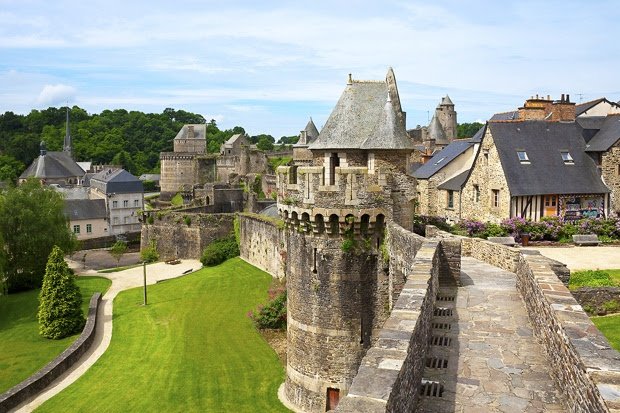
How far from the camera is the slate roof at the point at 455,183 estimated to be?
3014cm

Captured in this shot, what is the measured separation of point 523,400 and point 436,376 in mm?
1214

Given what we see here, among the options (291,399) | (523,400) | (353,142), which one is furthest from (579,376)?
(291,399)

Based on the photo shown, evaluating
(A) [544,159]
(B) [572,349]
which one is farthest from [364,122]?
(A) [544,159]

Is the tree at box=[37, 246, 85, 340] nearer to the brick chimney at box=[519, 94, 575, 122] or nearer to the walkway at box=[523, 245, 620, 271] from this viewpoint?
the walkway at box=[523, 245, 620, 271]

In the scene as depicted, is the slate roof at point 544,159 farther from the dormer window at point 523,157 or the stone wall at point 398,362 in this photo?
the stone wall at point 398,362

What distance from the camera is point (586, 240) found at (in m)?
21.4

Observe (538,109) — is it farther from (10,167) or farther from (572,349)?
(10,167)

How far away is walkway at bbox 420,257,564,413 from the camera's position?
6934mm

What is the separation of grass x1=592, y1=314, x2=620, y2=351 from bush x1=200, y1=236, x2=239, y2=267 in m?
27.9

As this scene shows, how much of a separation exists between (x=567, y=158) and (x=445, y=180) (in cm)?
851

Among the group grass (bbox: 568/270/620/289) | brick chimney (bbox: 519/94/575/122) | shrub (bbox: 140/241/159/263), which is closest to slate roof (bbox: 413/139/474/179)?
brick chimney (bbox: 519/94/575/122)

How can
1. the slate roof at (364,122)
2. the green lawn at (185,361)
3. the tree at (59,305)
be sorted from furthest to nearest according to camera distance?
the tree at (59,305), the green lawn at (185,361), the slate roof at (364,122)

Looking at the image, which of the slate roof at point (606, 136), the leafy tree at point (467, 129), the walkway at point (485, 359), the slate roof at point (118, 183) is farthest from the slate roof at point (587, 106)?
the leafy tree at point (467, 129)

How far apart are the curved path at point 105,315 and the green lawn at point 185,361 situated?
0.46 m
